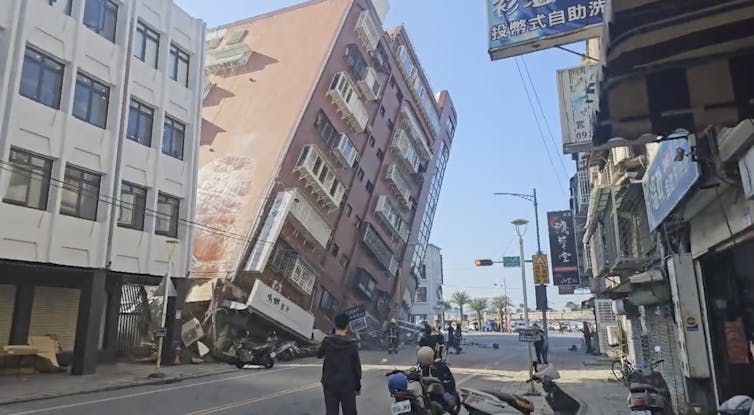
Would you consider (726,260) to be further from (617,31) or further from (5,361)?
(5,361)

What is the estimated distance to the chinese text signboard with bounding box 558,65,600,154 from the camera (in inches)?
395

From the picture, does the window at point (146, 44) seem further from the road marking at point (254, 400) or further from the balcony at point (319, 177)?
the road marking at point (254, 400)

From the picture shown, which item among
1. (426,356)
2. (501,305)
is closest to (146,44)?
(426,356)

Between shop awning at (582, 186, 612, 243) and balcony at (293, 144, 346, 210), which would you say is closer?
shop awning at (582, 186, 612, 243)

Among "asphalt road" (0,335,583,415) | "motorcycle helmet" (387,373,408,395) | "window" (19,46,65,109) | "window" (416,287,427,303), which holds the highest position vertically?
"window" (19,46,65,109)

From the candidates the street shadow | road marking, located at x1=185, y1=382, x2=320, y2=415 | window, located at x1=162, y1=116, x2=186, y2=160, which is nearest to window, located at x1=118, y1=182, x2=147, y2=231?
window, located at x1=162, y1=116, x2=186, y2=160

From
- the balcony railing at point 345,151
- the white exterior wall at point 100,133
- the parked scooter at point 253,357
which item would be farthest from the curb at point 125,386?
the balcony railing at point 345,151

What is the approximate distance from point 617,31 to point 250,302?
22468mm

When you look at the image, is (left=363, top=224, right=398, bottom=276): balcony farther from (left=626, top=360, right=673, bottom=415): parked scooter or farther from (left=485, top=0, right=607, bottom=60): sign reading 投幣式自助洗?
(left=626, top=360, right=673, bottom=415): parked scooter

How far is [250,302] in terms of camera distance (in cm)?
2394

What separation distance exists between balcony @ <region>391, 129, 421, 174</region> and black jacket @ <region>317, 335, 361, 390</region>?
33411 millimetres

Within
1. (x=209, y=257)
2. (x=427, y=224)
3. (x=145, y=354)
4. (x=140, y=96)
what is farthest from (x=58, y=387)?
(x=427, y=224)

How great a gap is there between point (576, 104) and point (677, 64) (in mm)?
7231

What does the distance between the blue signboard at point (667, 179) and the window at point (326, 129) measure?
22748mm
